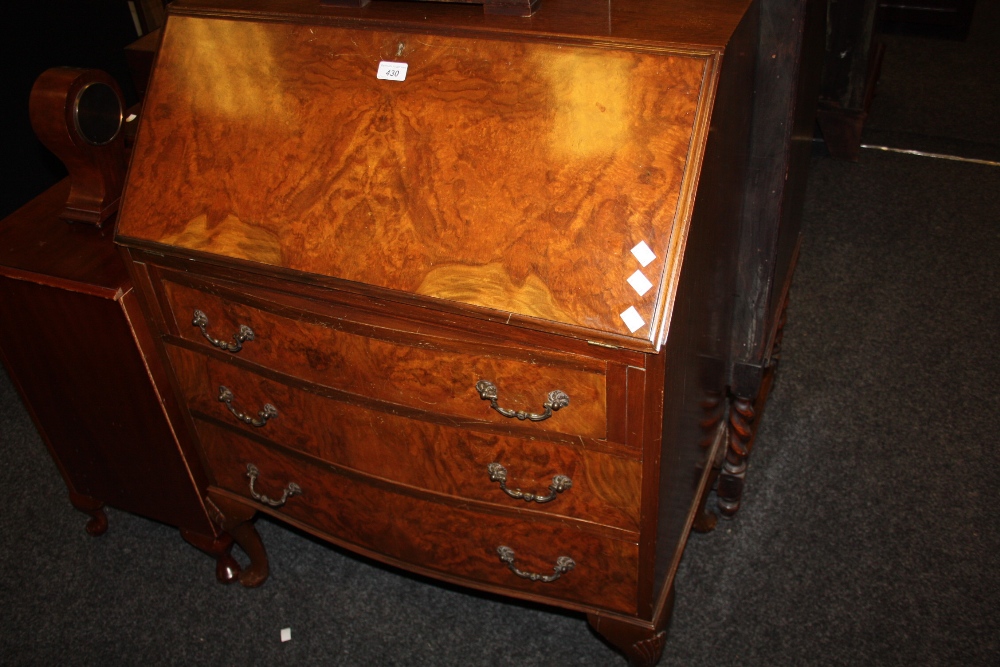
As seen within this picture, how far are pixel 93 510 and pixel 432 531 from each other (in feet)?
3.37

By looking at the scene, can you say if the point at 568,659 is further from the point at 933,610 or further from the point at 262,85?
the point at 262,85

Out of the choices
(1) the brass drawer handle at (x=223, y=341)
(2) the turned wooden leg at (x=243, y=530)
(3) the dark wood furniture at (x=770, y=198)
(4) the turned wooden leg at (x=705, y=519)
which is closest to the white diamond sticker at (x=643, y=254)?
(3) the dark wood furniture at (x=770, y=198)

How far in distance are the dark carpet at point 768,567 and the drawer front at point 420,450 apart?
0.56m

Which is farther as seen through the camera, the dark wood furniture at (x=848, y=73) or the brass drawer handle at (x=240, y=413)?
the dark wood furniture at (x=848, y=73)

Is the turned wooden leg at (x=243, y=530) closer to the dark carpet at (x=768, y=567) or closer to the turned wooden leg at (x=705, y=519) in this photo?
the dark carpet at (x=768, y=567)

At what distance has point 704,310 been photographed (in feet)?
5.10

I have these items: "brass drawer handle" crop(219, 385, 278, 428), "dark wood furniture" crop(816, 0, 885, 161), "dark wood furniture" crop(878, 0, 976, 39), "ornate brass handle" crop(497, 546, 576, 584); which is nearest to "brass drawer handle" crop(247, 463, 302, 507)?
"brass drawer handle" crop(219, 385, 278, 428)

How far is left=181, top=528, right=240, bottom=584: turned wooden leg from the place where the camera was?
2104mm

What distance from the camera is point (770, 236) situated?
1.73 m

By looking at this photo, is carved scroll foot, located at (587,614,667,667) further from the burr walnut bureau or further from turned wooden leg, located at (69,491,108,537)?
turned wooden leg, located at (69,491,108,537)

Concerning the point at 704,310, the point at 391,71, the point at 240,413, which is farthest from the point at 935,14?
the point at 240,413

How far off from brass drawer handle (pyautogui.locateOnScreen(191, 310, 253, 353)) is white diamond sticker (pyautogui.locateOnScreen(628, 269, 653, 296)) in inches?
27.0

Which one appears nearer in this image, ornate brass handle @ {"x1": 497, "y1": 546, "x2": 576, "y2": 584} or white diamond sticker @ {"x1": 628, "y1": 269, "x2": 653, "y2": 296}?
white diamond sticker @ {"x1": 628, "y1": 269, "x2": 653, "y2": 296}

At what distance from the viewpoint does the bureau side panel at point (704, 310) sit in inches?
53.1
